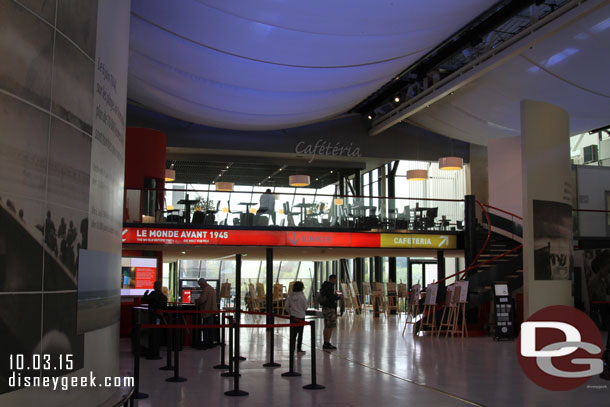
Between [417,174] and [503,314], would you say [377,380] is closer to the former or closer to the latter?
[503,314]

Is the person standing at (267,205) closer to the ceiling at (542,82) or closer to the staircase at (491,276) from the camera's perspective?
the staircase at (491,276)

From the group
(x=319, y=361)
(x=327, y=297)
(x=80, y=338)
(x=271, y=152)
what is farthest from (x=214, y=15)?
(x=271, y=152)

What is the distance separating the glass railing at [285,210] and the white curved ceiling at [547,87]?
349 centimetres

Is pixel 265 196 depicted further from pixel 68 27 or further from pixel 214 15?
pixel 68 27

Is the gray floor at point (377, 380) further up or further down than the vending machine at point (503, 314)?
further down

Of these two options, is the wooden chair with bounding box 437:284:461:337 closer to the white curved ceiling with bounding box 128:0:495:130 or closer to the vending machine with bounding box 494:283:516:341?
the vending machine with bounding box 494:283:516:341

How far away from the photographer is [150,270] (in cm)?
1656

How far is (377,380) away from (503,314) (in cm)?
659

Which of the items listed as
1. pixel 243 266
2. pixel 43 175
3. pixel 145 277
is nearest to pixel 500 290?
pixel 145 277

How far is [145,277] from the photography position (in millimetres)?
16297

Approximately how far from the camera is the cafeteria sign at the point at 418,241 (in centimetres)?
1750

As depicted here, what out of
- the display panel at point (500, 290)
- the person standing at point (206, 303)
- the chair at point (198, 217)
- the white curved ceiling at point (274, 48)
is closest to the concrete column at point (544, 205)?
the display panel at point (500, 290)

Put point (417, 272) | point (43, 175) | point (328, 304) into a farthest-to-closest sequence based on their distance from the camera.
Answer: point (417, 272) → point (328, 304) → point (43, 175)

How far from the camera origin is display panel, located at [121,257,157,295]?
15.7 metres
